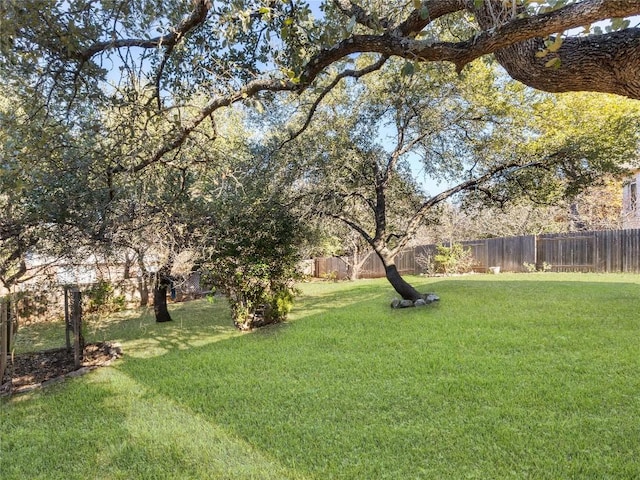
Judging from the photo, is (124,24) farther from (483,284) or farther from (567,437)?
(483,284)

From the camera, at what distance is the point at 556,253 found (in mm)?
13656

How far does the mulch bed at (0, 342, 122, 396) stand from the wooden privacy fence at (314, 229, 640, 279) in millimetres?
12389

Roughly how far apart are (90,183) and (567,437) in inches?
189

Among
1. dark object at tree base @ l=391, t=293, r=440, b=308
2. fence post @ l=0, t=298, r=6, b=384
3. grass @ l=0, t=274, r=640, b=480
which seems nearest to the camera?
grass @ l=0, t=274, r=640, b=480

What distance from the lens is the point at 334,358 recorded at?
5.52 metres

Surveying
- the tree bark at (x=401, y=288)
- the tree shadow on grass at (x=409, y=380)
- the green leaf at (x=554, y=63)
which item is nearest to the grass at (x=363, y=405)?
the tree shadow on grass at (x=409, y=380)

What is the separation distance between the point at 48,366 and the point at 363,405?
4.91 meters

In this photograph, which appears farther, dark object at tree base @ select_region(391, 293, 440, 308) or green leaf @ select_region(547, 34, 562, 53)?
dark object at tree base @ select_region(391, 293, 440, 308)

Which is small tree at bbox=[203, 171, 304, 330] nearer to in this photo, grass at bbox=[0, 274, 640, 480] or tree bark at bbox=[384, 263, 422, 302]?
grass at bbox=[0, 274, 640, 480]

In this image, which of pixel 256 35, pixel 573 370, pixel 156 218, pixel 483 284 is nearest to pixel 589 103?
pixel 483 284

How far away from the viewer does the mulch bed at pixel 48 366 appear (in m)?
5.11

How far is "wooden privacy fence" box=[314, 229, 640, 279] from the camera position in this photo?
1212 cm

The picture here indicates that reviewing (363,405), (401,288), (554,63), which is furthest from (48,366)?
(554,63)

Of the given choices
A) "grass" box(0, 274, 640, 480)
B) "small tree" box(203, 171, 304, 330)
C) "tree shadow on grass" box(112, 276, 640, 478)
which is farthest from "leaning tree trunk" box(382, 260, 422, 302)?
"small tree" box(203, 171, 304, 330)
